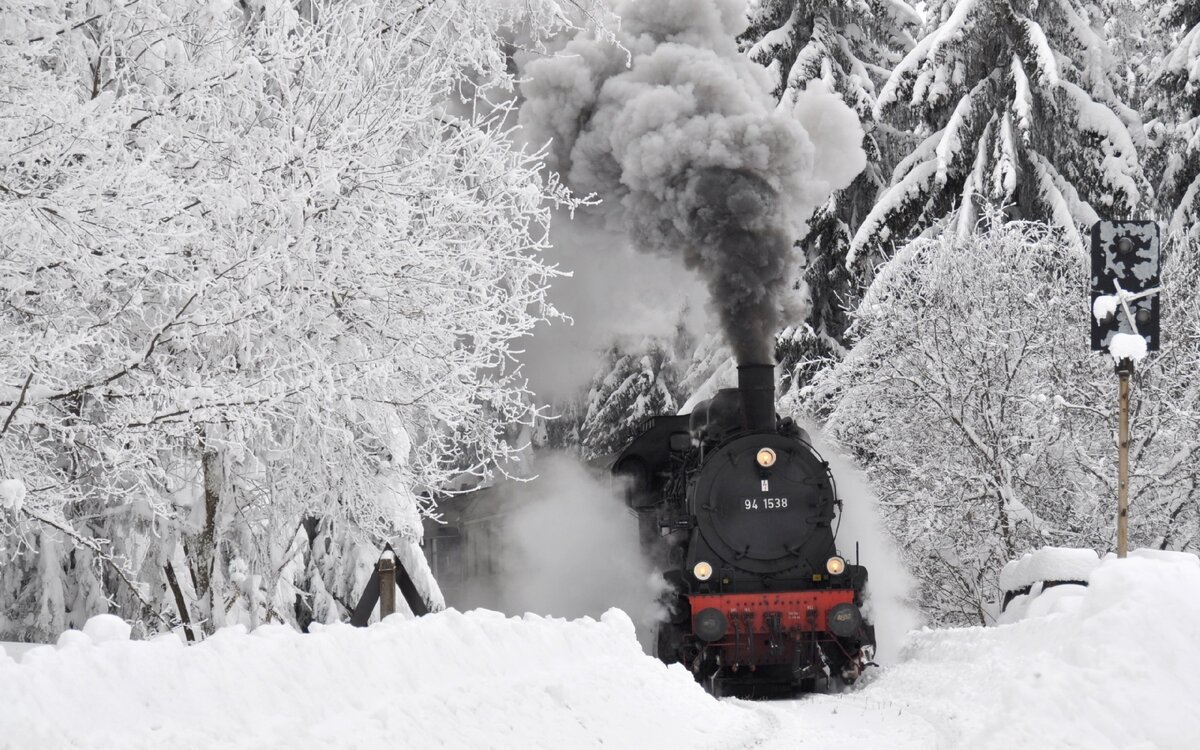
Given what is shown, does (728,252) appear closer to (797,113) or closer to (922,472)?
(797,113)

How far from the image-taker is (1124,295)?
9.17 metres

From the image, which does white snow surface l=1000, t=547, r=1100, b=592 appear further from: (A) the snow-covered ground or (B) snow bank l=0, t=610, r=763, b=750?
(B) snow bank l=0, t=610, r=763, b=750

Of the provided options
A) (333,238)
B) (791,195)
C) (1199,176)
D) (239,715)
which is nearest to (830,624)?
(791,195)

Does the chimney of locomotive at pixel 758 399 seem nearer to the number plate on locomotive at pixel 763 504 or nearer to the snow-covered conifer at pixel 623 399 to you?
the number plate on locomotive at pixel 763 504

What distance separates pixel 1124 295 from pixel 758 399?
14.6 ft

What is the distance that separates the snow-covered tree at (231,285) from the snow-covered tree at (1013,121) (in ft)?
47.4

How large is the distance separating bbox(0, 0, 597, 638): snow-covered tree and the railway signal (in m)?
4.20

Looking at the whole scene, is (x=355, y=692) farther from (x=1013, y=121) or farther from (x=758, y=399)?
(x=1013, y=121)

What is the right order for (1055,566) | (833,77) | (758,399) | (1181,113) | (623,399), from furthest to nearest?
(623,399) → (833,77) → (1181,113) → (758,399) → (1055,566)

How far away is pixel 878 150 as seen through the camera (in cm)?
2631

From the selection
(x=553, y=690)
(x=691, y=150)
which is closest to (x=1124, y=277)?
(x=553, y=690)

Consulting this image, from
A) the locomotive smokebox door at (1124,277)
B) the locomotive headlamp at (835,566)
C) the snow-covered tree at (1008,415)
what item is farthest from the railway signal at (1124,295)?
the snow-covered tree at (1008,415)

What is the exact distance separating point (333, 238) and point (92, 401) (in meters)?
1.60

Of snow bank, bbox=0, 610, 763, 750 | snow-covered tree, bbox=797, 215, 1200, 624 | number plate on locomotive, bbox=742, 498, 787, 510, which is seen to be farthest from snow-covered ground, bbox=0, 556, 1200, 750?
snow-covered tree, bbox=797, 215, 1200, 624
